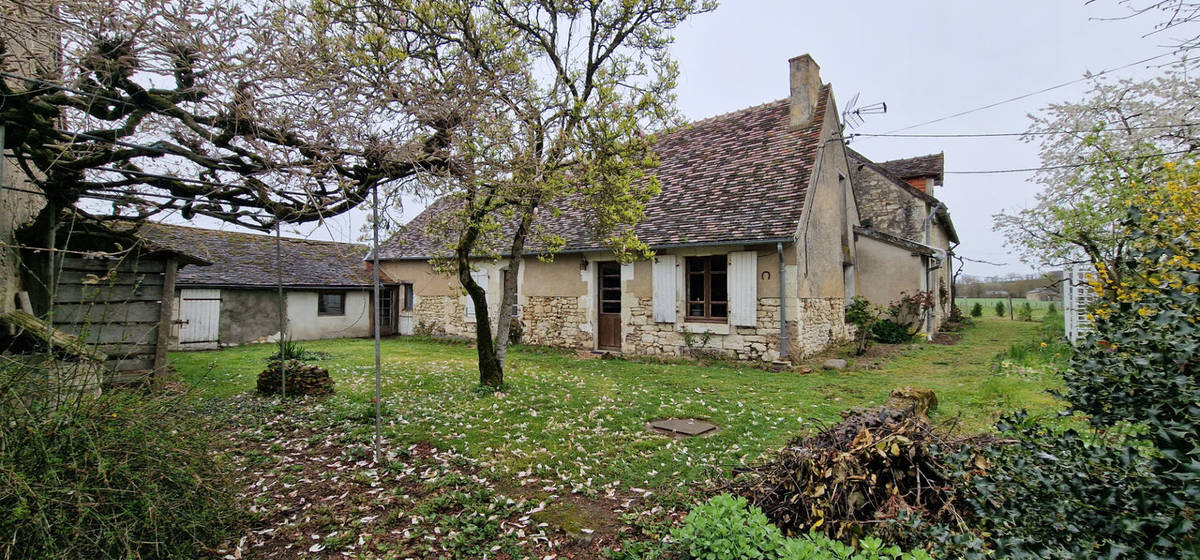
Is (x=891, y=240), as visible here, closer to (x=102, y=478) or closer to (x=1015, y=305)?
(x=102, y=478)

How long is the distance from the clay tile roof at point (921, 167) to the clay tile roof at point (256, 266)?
771 inches

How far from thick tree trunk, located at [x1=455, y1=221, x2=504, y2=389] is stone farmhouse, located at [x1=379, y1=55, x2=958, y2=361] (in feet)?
3.04

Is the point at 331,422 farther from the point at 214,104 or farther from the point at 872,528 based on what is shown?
the point at 872,528

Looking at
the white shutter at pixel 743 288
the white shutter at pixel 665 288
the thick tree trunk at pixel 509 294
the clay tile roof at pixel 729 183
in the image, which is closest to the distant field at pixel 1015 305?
the clay tile roof at pixel 729 183

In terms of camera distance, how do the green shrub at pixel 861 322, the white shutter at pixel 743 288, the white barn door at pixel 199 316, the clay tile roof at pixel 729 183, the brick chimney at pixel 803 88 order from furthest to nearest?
the white barn door at pixel 199 316 < the brick chimney at pixel 803 88 < the green shrub at pixel 861 322 < the clay tile roof at pixel 729 183 < the white shutter at pixel 743 288

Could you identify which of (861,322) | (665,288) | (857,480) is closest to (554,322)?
(665,288)

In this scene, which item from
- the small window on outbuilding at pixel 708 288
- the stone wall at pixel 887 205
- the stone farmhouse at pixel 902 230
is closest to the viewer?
the small window on outbuilding at pixel 708 288

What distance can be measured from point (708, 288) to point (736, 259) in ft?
3.12

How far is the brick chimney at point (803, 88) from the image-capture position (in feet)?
39.0

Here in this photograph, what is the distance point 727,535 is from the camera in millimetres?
2775

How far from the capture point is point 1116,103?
12305mm

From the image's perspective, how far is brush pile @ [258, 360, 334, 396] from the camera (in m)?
7.32

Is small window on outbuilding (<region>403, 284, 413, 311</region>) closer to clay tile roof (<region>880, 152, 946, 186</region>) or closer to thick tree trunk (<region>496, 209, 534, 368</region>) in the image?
thick tree trunk (<region>496, 209, 534, 368</region>)

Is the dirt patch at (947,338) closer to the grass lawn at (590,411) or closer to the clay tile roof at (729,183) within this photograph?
the grass lawn at (590,411)
